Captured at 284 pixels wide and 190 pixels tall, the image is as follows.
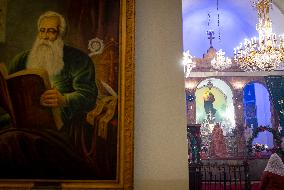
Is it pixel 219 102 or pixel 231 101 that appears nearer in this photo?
pixel 231 101

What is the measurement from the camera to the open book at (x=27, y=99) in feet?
9.43

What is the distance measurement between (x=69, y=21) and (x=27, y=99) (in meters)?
0.81

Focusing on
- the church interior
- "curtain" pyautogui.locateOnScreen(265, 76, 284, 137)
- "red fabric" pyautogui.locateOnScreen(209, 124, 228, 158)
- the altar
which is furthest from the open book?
"curtain" pyautogui.locateOnScreen(265, 76, 284, 137)

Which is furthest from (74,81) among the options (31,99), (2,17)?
(2,17)

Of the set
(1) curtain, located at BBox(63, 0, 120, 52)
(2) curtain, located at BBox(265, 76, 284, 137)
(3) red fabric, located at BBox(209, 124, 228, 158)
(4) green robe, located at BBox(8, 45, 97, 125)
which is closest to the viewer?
(4) green robe, located at BBox(8, 45, 97, 125)

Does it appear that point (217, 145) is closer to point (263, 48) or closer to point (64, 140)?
point (263, 48)

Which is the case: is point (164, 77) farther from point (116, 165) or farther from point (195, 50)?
point (195, 50)

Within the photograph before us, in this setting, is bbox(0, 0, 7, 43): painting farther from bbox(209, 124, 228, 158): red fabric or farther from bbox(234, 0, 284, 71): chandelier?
bbox(209, 124, 228, 158): red fabric

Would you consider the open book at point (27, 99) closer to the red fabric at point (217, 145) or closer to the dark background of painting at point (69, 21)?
the dark background of painting at point (69, 21)

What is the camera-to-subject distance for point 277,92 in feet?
48.0

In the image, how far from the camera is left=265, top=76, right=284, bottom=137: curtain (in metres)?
14.5

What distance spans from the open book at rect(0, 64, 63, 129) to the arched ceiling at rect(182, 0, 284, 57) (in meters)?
11.3

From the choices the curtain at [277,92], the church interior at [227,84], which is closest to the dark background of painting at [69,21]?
the church interior at [227,84]

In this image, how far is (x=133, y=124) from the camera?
Answer: 286 centimetres
